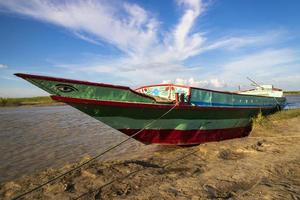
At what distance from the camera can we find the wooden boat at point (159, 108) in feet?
23.3

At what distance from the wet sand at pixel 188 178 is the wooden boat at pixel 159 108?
1.46 metres

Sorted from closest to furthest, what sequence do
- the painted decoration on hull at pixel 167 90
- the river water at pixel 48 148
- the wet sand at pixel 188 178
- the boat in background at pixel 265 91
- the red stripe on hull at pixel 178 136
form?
the wet sand at pixel 188 178
the river water at pixel 48 148
the red stripe on hull at pixel 178 136
the painted decoration on hull at pixel 167 90
the boat in background at pixel 265 91

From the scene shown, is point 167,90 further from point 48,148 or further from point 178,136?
point 48,148

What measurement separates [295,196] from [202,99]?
19.3 ft

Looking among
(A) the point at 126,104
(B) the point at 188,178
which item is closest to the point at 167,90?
(A) the point at 126,104

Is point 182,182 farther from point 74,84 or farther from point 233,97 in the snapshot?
point 233,97

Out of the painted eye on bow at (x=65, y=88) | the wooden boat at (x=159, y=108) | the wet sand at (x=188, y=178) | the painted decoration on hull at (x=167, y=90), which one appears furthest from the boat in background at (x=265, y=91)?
the painted eye on bow at (x=65, y=88)

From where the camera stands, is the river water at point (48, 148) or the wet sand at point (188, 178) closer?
the wet sand at point (188, 178)

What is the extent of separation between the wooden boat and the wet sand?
146 cm

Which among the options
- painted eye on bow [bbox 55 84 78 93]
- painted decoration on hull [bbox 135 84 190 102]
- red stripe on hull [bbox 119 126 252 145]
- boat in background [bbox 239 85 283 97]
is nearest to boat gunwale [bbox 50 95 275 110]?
painted eye on bow [bbox 55 84 78 93]

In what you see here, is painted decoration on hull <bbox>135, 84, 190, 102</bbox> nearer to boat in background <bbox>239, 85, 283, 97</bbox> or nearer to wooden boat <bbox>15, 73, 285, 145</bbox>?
wooden boat <bbox>15, 73, 285, 145</bbox>

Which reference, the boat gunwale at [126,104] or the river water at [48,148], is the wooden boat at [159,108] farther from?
the river water at [48,148]

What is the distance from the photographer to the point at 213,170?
5.88 metres

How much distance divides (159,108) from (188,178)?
3.24 meters
